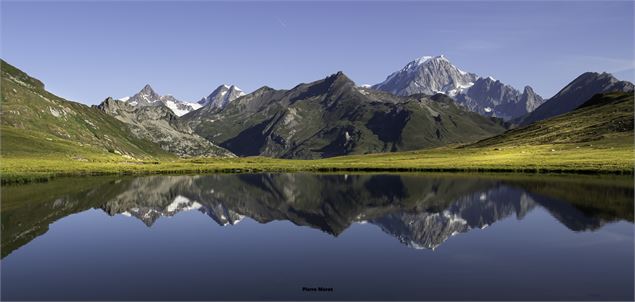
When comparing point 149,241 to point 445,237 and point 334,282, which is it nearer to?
point 334,282

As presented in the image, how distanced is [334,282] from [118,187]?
3527 inches

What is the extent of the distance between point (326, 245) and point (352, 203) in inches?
1386

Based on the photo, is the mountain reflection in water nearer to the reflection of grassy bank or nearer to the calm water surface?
the calm water surface

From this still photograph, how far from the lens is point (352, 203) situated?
8312 cm

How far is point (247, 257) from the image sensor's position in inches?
1700

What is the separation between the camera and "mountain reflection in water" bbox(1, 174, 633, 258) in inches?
2338

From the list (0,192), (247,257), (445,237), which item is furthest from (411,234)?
(0,192)

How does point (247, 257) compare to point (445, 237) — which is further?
point (445, 237)

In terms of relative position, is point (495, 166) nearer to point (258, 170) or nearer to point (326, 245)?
point (258, 170)

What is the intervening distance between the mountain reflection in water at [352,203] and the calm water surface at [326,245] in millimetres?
354

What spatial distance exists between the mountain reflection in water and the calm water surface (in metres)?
0.35

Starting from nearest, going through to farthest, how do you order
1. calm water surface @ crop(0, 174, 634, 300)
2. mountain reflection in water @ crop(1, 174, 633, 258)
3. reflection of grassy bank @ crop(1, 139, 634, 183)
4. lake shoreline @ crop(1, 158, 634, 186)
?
calm water surface @ crop(0, 174, 634, 300) < mountain reflection in water @ crop(1, 174, 633, 258) < lake shoreline @ crop(1, 158, 634, 186) < reflection of grassy bank @ crop(1, 139, 634, 183)

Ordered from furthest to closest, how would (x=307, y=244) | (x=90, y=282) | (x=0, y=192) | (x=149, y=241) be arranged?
(x=0, y=192) < (x=149, y=241) < (x=307, y=244) < (x=90, y=282)

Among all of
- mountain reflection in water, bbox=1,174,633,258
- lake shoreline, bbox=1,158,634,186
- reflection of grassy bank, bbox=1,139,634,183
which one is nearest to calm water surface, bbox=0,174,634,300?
mountain reflection in water, bbox=1,174,633,258
